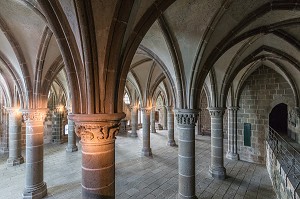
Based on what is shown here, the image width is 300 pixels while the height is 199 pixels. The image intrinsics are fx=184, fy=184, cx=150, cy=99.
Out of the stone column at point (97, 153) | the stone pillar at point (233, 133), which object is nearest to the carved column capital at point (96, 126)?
the stone column at point (97, 153)

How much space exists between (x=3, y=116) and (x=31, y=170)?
8.63 metres

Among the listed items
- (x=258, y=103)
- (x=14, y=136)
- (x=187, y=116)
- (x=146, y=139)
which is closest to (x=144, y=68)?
(x=146, y=139)

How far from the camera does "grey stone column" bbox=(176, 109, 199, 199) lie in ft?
15.8

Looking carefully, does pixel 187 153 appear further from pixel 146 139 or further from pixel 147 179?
pixel 146 139

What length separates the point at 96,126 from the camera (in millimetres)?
2498

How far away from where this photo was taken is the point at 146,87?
9.97 metres

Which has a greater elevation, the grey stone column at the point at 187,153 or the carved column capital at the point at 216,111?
the carved column capital at the point at 216,111

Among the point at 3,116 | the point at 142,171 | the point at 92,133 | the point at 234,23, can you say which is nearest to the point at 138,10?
the point at 92,133

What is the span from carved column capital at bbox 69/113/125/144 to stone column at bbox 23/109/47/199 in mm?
3642

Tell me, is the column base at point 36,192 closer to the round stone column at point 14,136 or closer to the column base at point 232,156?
the round stone column at point 14,136

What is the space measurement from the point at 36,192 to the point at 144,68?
6654 millimetres

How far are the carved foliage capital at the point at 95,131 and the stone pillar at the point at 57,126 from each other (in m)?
12.8

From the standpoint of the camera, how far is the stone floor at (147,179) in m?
5.91

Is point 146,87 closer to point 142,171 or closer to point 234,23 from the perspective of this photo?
point 142,171
